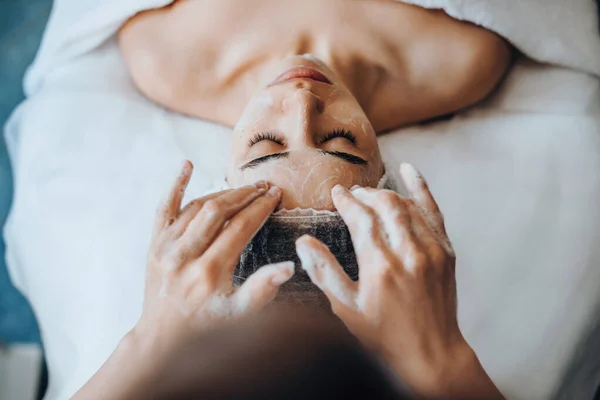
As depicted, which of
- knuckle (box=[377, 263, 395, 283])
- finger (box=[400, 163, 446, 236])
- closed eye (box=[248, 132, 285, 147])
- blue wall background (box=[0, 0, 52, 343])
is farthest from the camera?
blue wall background (box=[0, 0, 52, 343])

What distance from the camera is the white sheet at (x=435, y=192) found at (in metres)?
1.06

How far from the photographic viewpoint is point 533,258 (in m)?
1.13

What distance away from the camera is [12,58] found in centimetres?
162

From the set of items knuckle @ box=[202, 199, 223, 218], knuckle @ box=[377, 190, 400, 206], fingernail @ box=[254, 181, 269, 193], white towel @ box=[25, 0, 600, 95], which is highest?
white towel @ box=[25, 0, 600, 95]

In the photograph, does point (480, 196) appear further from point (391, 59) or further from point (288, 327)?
point (288, 327)

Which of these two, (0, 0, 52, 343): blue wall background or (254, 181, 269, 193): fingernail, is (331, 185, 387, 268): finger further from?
(0, 0, 52, 343): blue wall background

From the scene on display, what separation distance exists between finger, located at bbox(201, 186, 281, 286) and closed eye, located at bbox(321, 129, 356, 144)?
185mm

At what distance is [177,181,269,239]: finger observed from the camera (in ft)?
2.47

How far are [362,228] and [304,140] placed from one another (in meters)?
0.20

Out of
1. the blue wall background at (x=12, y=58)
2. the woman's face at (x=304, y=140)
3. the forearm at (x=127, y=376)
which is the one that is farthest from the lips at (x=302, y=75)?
the blue wall background at (x=12, y=58)

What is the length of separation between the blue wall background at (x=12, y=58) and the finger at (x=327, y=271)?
88 centimetres

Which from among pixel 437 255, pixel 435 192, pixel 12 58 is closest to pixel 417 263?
pixel 437 255

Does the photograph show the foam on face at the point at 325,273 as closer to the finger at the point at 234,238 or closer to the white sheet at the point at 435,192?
the finger at the point at 234,238

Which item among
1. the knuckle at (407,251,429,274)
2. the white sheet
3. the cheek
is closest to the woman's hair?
the knuckle at (407,251,429,274)
